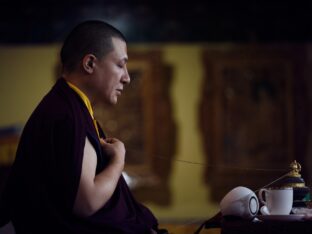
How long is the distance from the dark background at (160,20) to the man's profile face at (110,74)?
356 centimetres

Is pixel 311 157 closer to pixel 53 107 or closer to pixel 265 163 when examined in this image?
pixel 265 163

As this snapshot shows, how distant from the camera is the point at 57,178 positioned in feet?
5.30

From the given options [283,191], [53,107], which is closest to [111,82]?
[53,107]

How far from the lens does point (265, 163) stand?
5.28 meters

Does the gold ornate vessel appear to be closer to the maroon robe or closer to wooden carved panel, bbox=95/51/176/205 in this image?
the maroon robe

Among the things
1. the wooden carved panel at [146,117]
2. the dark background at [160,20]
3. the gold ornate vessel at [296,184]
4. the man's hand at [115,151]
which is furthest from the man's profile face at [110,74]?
the dark background at [160,20]

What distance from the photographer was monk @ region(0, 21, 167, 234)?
→ 5.22ft

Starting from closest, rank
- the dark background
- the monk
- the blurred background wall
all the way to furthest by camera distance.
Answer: the monk → the blurred background wall → the dark background

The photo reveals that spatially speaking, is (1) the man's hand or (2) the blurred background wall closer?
(1) the man's hand

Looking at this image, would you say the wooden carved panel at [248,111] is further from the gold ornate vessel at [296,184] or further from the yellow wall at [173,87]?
the gold ornate vessel at [296,184]

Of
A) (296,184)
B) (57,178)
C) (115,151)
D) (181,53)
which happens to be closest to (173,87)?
(181,53)

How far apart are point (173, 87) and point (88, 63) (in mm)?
3539

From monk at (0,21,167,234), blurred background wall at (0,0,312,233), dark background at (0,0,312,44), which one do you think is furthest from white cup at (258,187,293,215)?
dark background at (0,0,312,44)

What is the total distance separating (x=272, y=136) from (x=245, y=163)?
1.12 ft
